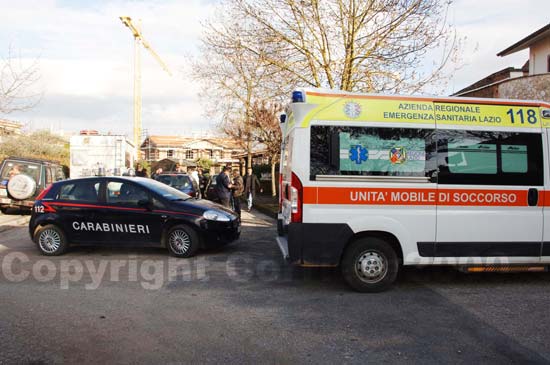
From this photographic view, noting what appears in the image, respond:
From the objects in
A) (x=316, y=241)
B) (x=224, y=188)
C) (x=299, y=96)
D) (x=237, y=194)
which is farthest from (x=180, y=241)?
(x=237, y=194)

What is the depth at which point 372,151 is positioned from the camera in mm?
5871

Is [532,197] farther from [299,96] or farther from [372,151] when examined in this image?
[299,96]

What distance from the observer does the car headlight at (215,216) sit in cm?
839

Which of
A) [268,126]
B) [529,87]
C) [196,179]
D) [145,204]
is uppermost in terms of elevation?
[529,87]

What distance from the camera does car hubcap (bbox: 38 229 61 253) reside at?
832cm

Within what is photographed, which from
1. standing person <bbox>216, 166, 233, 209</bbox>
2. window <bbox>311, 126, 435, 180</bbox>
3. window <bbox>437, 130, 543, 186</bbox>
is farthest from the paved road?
standing person <bbox>216, 166, 233, 209</bbox>

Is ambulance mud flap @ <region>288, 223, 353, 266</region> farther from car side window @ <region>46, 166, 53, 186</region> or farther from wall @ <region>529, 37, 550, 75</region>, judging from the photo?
wall @ <region>529, 37, 550, 75</region>

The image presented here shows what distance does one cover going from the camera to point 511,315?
512 centimetres

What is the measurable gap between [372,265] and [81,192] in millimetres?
5621

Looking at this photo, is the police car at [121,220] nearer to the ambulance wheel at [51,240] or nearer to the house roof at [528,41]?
the ambulance wheel at [51,240]

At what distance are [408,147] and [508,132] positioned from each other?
1.42 m

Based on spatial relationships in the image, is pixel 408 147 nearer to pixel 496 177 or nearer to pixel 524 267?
pixel 496 177

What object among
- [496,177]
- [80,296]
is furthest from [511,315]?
[80,296]

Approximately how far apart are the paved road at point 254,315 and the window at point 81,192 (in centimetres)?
125
